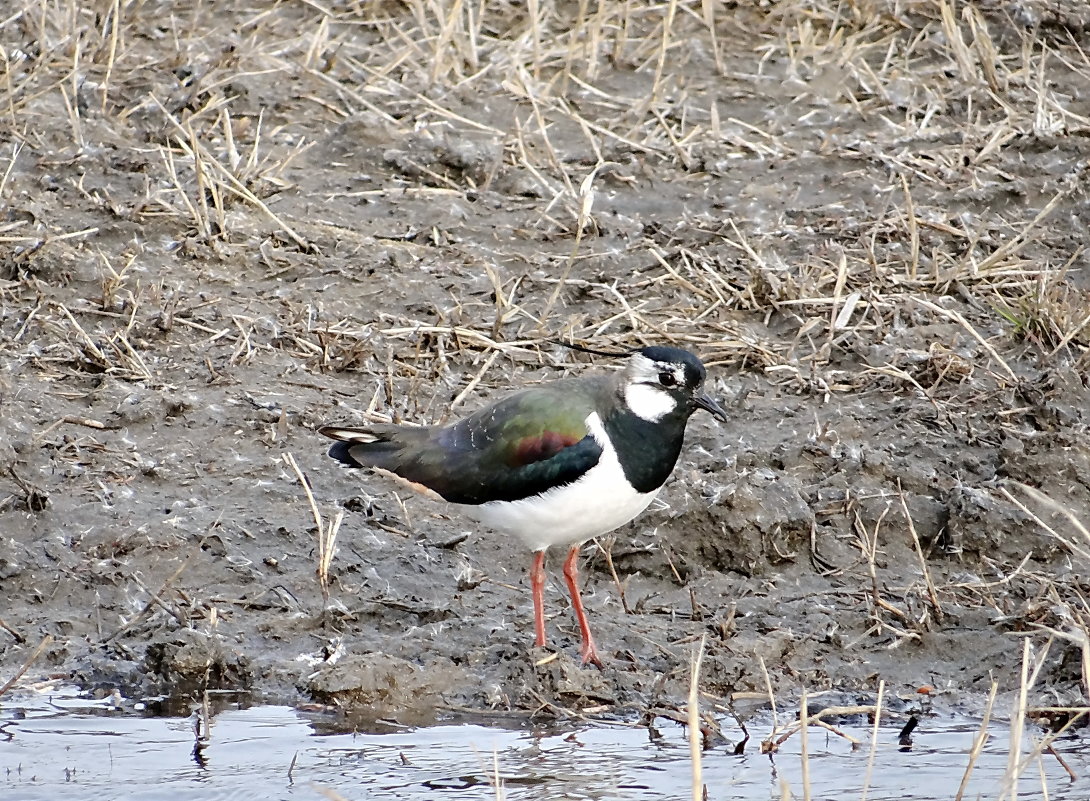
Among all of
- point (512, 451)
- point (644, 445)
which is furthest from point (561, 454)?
point (644, 445)

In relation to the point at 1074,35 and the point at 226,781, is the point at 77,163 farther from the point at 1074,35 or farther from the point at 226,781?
the point at 1074,35

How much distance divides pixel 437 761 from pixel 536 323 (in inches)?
107

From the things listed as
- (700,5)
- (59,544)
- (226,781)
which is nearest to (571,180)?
(700,5)

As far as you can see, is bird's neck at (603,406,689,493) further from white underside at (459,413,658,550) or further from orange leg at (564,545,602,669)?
orange leg at (564,545,602,669)

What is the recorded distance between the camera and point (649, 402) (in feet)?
18.8

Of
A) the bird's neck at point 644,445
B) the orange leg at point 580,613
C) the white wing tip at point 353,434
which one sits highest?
the bird's neck at point 644,445

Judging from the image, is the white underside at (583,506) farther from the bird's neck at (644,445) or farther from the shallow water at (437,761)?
the shallow water at (437,761)

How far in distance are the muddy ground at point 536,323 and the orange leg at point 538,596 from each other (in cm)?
12

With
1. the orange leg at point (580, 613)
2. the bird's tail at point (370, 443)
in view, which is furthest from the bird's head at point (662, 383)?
the bird's tail at point (370, 443)

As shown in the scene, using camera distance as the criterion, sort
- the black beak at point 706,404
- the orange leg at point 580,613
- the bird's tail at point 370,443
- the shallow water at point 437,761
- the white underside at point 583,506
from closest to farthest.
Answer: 1. the shallow water at point 437,761
2. the white underside at point 583,506
3. the orange leg at point 580,613
4. the black beak at point 706,404
5. the bird's tail at point 370,443

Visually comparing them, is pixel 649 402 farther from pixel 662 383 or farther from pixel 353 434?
pixel 353 434

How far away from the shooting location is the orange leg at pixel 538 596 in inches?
226

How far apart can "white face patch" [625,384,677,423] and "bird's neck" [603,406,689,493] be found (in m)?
0.02

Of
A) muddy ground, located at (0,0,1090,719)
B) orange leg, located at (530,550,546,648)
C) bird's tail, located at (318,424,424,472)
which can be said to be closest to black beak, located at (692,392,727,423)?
muddy ground, located at (0,0,1090,719)
